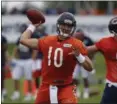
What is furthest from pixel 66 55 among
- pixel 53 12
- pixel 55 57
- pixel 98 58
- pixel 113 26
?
pixel 53 12

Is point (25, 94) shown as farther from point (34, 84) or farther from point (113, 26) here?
point (113, 26)

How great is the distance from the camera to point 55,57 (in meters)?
8.43

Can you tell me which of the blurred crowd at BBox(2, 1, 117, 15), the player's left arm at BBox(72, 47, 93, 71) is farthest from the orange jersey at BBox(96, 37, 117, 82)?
the blurred crowd at BBox(2, 1, 117, 15)

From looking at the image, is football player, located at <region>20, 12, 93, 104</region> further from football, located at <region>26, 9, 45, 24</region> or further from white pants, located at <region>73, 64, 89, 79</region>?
white pants, located at <region>73, 64, 89, 79</region>

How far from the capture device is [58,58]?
8.44 meters

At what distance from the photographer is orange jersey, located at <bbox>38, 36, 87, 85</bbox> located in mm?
8430

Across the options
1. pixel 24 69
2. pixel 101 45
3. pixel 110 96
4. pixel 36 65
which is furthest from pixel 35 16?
pixel 24 69

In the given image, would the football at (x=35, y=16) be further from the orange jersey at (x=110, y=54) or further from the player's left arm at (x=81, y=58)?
the orange jersey at (x=110, y=54)

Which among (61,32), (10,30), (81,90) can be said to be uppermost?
(61,32)

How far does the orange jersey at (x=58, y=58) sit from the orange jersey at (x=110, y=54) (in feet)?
2.19

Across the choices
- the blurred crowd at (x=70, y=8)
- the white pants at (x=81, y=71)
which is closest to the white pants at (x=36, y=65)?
the white pants at (x=81, y=71)

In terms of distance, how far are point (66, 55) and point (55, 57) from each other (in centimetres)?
16

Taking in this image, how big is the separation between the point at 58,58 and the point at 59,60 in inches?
1.3

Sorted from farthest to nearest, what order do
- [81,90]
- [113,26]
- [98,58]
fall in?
[98,58] → [81,90] → [113,26]
